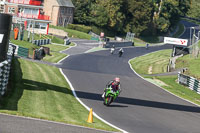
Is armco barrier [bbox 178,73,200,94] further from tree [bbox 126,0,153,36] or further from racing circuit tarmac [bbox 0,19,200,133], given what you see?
tree [bbox 126,0,153,36]

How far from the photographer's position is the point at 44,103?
1873 cm

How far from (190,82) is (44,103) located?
2296cm

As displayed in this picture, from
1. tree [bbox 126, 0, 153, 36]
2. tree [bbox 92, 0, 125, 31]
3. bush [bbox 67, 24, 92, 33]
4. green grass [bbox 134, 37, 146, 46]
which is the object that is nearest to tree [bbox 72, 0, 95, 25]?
tree [bbox 92, 0, 125, 31]

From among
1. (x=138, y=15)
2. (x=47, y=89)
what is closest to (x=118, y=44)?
(x=138, y=15)

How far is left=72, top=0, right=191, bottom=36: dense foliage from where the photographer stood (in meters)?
109

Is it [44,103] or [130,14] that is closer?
[44,103]

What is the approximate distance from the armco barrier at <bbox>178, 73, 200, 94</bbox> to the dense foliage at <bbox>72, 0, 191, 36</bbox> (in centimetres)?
6875

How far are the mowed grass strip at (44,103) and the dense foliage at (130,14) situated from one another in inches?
3305

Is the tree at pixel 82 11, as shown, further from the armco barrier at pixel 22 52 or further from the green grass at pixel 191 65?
the armco barrier at pixel 22 52

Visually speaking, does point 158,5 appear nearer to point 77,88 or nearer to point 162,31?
point 162,31

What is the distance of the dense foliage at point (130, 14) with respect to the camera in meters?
109

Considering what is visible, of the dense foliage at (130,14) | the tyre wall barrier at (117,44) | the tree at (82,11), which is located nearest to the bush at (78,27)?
the tree at (82,11)

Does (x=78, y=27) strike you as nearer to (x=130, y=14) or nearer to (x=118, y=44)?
(x=118, y=44)

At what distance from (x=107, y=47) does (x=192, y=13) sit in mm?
123347
